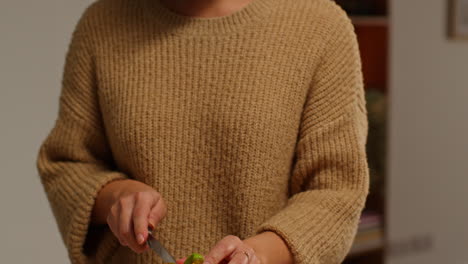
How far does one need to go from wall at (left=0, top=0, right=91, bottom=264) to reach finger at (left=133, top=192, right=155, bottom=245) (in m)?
0.78

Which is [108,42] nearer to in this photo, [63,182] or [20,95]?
[63,182]

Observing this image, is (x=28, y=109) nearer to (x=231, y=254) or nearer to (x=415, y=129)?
(x=231, y=254)

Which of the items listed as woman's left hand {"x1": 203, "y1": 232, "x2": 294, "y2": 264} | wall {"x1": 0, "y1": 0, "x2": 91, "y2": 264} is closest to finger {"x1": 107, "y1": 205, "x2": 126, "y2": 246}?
woman's left hand {"x1": 203, "y1": 232, "x2": 294, "y2": 264}

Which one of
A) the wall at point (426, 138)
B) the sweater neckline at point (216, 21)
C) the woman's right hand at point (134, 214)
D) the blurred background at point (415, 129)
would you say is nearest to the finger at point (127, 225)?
the woman's right hand at point (134, 214)

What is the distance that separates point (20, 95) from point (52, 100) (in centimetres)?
8

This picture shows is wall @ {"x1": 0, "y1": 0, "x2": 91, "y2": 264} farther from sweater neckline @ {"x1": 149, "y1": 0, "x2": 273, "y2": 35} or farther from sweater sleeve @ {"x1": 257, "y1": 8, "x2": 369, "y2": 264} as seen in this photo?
sweater sleeve @ {"x1": 257, "y1": 8, "x2": 369, "y2": 264}

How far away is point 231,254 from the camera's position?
62cm

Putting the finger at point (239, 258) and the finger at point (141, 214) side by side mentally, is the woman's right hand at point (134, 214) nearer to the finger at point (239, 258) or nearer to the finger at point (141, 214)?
the finger at point (141, 214)

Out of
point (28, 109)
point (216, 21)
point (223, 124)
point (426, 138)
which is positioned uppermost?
point (216, 21)

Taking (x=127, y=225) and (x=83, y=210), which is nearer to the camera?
(x=127, y=225)

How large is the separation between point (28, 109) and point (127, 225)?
0.81m

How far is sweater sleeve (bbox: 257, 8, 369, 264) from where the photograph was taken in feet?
2.44

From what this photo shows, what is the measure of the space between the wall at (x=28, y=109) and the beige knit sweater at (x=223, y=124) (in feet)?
1.87

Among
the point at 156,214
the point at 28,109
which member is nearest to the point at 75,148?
the point at 156,214
